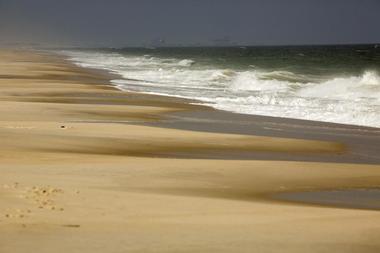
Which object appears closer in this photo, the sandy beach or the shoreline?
the sandy beach

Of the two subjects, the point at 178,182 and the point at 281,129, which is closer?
the point at 178,182

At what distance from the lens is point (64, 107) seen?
23156 mm

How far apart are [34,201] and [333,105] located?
1915cm

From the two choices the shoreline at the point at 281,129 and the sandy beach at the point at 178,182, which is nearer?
the sandy beach at the point at 178,182

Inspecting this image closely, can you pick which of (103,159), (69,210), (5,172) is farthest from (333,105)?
(69,210)

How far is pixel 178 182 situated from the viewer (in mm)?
10609

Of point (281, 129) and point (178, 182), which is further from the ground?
point (178, 182)

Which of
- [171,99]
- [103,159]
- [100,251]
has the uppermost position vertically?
[100,251]

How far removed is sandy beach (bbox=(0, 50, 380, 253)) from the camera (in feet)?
23.1

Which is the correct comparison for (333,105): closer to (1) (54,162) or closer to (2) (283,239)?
(1) (54,162)

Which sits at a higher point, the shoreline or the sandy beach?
the sandy beach

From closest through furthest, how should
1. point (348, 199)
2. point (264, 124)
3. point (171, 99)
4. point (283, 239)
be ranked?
point (283, 239)
point (348, 199)
point (264, 124)
point (171, 99)

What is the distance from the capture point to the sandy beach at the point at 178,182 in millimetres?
7039

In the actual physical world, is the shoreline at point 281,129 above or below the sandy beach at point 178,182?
below
